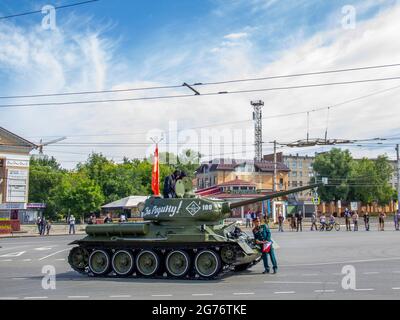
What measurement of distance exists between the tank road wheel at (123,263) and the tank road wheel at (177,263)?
1.16 metres

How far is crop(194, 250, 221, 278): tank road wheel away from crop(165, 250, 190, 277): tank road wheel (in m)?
0.31

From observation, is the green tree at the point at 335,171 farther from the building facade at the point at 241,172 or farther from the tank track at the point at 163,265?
the tank track at the point at 163,265

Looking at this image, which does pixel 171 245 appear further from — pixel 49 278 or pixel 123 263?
pixel 49 278

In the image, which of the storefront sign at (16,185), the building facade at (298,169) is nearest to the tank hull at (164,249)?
the storefront sign at (16,185)

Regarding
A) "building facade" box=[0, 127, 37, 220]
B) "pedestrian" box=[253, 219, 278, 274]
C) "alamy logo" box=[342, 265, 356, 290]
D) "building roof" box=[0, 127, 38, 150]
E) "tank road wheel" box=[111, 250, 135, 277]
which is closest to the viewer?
"alamy logo" box=[342, 265, 356, 290]

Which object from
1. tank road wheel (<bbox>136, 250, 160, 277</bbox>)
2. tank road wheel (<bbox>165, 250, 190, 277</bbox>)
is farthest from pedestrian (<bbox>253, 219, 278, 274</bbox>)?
tank road wheel (<bbox>136, 250, 160, 277</bbox>)

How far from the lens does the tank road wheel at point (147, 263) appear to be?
587 inches

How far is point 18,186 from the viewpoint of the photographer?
55.5m

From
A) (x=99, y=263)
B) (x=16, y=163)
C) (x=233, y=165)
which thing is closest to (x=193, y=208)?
(x=99, y=263)

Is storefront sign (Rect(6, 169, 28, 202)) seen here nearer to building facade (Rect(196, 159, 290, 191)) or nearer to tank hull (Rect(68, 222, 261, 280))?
building facade (Rect(196, 159, 290, 191))

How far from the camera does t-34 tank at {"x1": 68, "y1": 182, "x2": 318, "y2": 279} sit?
1443 centimetres

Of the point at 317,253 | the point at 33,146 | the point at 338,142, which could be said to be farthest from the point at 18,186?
the point at 317,253

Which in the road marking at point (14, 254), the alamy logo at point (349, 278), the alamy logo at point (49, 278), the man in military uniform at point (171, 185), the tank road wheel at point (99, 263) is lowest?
the alamy logo at point (49, 278)
